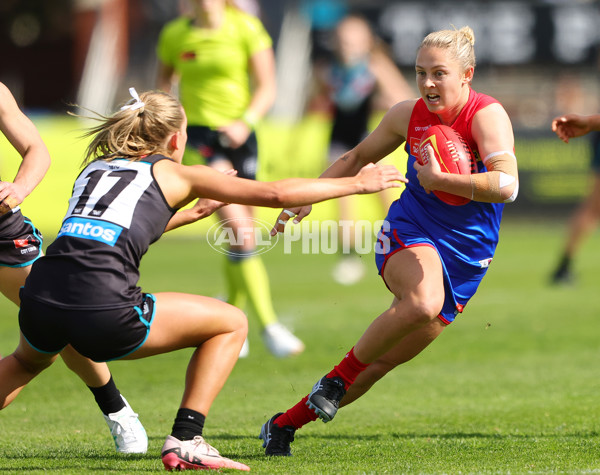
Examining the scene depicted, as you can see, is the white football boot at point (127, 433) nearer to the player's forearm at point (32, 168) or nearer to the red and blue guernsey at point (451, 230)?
the player's forearm at point (32, 168)

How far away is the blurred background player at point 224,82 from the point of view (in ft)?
24.5

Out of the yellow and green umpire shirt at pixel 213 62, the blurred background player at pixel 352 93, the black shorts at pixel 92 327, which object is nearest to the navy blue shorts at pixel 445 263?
the black shorts at pixel 92 327

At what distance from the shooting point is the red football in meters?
4.19

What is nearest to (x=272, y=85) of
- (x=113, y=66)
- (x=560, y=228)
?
(x=560, y=228)

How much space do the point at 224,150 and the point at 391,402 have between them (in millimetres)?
2628

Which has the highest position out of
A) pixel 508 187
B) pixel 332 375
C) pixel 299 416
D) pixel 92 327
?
pixel 508 187

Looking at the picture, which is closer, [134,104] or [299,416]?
[134,104]

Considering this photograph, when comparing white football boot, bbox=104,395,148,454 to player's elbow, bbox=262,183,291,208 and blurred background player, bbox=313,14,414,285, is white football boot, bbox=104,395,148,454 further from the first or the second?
blurred background player, bbox=313,14,414,285

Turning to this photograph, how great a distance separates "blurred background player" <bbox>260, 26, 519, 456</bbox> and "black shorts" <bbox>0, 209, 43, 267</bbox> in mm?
1164

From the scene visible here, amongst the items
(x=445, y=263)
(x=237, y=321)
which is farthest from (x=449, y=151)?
(x=237, y=321)

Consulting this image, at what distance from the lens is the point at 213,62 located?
7.72m

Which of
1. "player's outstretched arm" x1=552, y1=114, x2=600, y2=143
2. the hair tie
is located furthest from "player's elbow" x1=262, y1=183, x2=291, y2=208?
"player's outstretched arm" x1=552, y1=114, x2=600, y2=143

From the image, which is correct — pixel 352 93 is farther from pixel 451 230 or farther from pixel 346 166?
pixel 451 230

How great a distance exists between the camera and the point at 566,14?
78.7 feet
